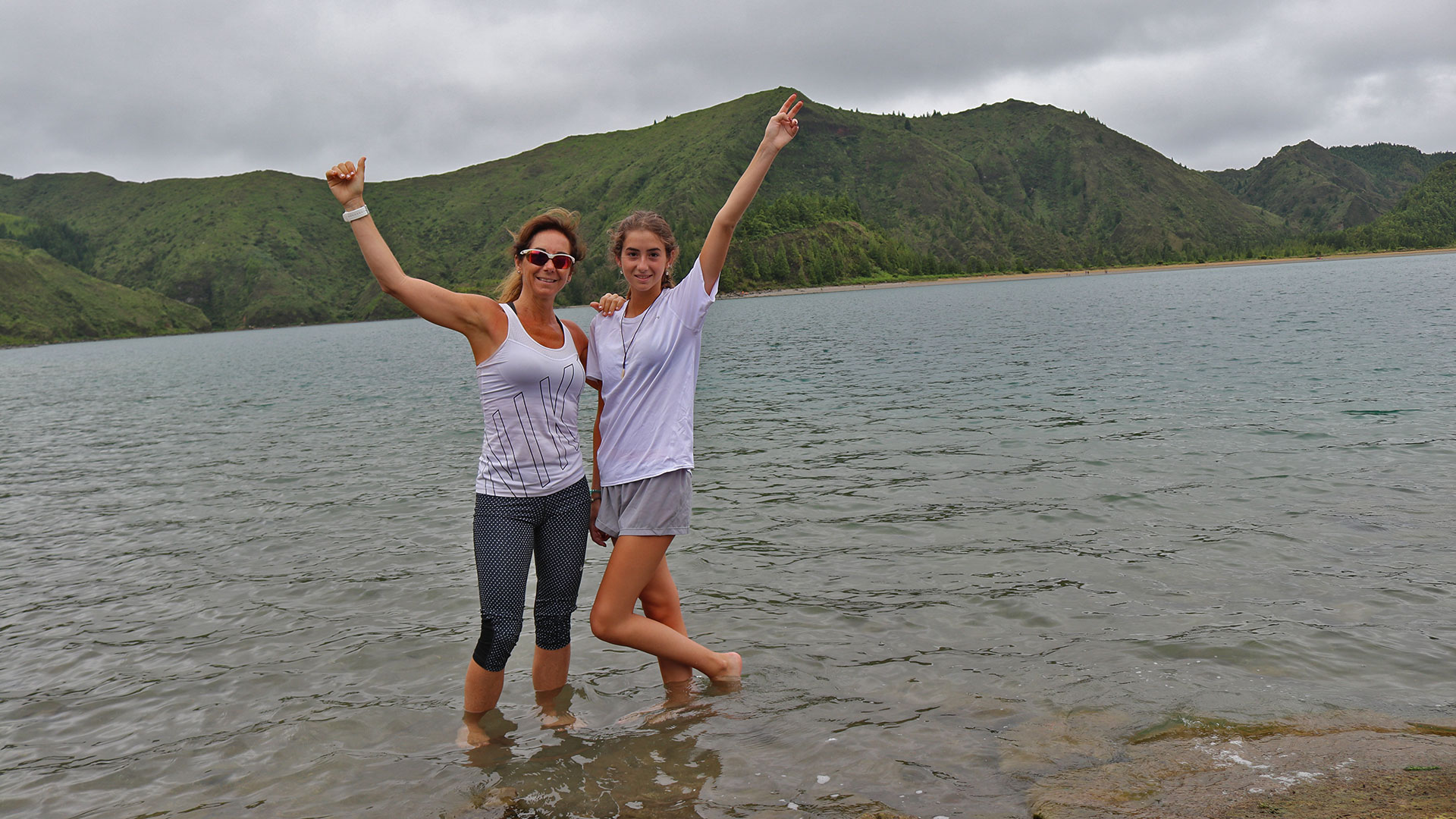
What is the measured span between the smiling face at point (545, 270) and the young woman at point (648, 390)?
1.22 ft

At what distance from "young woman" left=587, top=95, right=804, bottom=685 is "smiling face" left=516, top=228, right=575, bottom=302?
372 millimetres

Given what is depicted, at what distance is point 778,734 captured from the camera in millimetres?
5945

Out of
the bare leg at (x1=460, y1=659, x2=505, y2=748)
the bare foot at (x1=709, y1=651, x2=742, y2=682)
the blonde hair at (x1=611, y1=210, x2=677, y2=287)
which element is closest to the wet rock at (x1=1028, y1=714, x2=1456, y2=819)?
the bare foot at (x1=709, y1=651, x2=742, y2=682)

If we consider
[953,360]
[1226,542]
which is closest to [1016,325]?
[953,360]

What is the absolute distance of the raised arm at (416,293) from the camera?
4.79 m

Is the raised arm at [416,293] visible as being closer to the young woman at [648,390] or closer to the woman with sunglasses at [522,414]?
the woman with sunglasses at [522,414]

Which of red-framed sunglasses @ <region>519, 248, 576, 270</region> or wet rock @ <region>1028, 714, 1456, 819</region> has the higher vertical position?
red-framed sunglasses @ <region>519, 248, 576, 270</region>

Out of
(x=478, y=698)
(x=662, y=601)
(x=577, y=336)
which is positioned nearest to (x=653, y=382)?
(x=577, y=336)

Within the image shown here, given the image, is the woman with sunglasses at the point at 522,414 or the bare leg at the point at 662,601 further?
the bare leg at the point at 662,601

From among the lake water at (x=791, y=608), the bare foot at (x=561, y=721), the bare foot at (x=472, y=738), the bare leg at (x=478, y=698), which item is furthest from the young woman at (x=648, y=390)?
the lake water at (x=791, y=608)

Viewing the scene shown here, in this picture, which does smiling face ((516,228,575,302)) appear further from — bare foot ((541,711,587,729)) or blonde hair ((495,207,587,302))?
bare foot ((541,711,587,729))

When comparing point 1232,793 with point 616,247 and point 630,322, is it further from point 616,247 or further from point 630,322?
point 616,247

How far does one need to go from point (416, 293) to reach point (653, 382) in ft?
5.20

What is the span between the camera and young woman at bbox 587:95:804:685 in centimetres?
528
